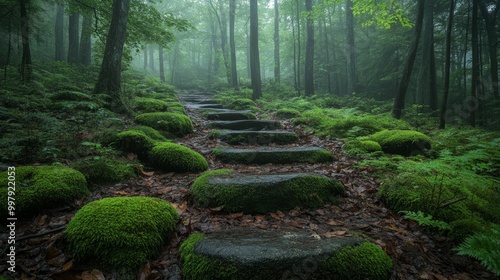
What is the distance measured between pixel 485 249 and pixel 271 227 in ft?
6.08

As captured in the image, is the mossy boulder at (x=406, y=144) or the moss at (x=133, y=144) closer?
the moss at (x=133, y=144)

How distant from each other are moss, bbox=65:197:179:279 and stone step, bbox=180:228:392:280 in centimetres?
34

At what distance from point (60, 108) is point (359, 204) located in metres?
7.28

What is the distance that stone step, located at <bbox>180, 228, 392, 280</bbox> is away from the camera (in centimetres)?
183

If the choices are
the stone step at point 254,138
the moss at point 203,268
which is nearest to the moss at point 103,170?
the moss at point 203,268

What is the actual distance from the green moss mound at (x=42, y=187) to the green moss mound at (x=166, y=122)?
3.21 meters

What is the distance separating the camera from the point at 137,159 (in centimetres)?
446

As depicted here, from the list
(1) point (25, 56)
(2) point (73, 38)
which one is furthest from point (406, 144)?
(2) point (73, 38)

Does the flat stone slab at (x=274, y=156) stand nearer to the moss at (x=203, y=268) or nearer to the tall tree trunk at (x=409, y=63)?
the moss at (x=203, y=268)

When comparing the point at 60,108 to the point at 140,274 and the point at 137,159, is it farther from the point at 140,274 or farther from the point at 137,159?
the point at 140,274

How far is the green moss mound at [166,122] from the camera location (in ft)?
20.6

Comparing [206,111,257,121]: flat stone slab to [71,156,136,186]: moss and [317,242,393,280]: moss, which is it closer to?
[71,156,136,186]: moss

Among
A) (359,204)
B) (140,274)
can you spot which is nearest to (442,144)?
(359,204)

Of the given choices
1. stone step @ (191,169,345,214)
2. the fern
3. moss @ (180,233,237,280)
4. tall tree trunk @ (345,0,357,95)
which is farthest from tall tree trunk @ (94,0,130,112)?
tall tree trunk @ (345,0,357,95)
